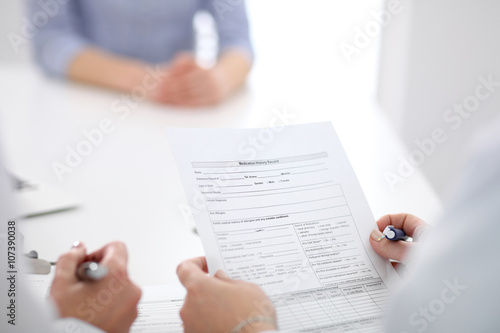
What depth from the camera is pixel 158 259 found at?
2.62 ft

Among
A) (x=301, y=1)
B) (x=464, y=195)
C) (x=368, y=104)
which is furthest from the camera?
(x=301, y=1)

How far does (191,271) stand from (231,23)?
1.24 meters

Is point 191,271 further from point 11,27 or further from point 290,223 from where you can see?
point 11,27

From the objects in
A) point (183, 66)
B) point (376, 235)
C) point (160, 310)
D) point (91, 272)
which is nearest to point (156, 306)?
point (160, 310)

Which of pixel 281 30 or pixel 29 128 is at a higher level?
pixel 281 30

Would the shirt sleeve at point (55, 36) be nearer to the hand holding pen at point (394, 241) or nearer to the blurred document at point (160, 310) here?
the blurred document at point (160, 310)

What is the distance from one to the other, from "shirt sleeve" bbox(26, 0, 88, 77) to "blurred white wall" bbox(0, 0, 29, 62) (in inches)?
53.1

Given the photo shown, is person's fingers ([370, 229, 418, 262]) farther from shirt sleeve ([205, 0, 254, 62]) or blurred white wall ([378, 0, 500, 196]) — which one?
shirt sleeve ([205, 0, 254, 62])

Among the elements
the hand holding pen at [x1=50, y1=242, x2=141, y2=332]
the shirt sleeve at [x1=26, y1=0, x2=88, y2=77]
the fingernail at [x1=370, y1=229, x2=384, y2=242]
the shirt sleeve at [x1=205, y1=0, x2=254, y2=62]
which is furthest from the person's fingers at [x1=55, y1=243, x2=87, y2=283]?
the shirt sleeve at [x1=205, y1=0, x2=254, y2=62]

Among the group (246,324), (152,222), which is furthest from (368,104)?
(246,324)

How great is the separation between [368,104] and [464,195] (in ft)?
3.52

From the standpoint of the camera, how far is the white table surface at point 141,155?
84cm

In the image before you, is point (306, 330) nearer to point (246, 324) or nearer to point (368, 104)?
point (246, 324)

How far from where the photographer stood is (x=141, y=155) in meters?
1.11
